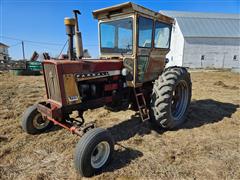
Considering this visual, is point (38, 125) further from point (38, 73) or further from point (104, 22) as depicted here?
point (38, 73)

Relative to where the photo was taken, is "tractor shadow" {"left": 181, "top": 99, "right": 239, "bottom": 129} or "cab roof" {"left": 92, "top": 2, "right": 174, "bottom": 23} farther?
"tractor shadow" {"left": 181, "top": 99, "right": 239, "bottom": 129}

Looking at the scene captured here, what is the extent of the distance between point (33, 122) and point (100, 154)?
1.76 m

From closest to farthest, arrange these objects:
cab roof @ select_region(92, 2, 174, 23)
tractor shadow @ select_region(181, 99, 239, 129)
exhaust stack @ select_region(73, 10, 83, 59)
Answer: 1. exhaust stack @ select_region(73, 10, 83, 59)
2. cab roof @ select_region(92, 2, 174, 23)
3. tractor shadow @ select_region(181, 99, 239, 129)

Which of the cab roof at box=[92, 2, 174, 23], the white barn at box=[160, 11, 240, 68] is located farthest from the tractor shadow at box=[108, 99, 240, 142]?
the white barn at box=[160, 11, 240, 68]

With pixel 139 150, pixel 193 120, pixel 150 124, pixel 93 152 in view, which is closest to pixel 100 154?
pixel 93 152

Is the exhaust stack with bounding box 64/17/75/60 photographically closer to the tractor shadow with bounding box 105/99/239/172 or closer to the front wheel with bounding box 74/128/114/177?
the front wheel with bounding box 74/128/114/177

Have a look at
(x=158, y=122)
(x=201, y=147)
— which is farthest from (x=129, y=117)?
(x=201, y=147)

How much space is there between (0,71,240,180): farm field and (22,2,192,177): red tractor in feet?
0.90

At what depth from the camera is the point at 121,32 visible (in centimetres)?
421

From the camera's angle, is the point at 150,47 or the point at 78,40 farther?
the point at 150,47

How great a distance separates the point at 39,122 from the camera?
13.2ft

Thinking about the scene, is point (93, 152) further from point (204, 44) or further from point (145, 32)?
point (204, 44)

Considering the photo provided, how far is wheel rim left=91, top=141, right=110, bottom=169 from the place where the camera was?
2.89m

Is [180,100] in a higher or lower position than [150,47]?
lower
